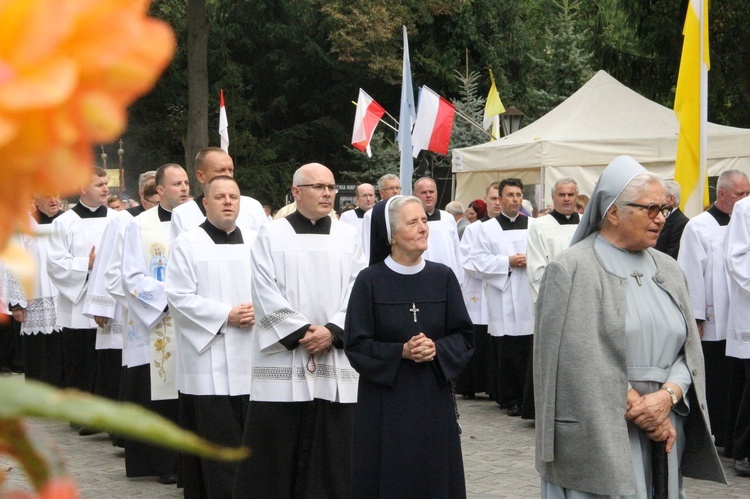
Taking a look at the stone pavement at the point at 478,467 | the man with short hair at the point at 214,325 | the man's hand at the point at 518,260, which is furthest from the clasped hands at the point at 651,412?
the man's hand at the point at 518,260

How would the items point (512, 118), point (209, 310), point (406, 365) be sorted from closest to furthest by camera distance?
1. point (406, 365)
2. point (209, 310)
3. point (512, 118)

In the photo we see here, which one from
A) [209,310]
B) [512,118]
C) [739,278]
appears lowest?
[209,310]

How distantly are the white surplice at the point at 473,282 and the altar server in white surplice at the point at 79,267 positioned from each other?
389 centimetres

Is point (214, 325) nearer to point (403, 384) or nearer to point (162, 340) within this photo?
point (162, 340)

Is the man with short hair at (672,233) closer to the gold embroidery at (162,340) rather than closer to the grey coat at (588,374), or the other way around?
the gold embroidery at (162,340)

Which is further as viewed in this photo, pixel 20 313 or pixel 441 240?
pixel 441 240

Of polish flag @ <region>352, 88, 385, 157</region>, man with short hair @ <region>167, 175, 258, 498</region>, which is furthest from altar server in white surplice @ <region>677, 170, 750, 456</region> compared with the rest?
polish flag @ <region>352, 88, 385, 157</region>

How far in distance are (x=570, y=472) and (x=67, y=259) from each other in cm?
741

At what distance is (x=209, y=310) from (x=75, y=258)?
449cm

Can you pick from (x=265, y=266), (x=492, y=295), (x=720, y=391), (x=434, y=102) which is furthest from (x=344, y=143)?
(x=265, y=266)

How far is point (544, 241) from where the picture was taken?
1063 cm

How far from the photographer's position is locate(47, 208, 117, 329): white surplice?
1082cm

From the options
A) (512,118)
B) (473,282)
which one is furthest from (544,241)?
(512,118)

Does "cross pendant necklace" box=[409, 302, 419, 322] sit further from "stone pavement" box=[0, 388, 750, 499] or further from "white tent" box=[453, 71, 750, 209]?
"white tent" box=[453, 71, 750, 209]
